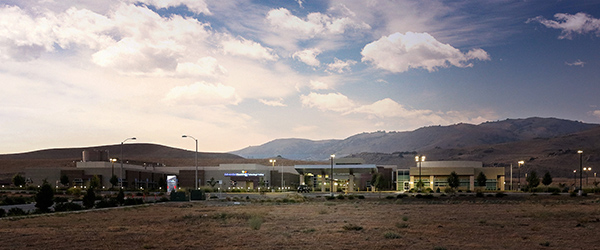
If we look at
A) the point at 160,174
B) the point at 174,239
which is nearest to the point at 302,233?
the point at 174,239

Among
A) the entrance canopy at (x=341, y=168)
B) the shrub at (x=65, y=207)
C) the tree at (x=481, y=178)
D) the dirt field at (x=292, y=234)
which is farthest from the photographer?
the tree at (x=481, y=178)

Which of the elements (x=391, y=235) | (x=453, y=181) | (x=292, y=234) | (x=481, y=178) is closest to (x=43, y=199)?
(x=292, y=234)

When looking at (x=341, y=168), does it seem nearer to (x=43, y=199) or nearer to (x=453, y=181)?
(x=453, y=181)

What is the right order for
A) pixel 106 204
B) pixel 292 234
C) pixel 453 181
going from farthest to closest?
pixel 453 181 → pixel 106 204 → pixel 292 234

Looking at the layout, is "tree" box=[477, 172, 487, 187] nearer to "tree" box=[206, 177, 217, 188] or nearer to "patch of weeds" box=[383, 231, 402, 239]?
"tree" box=[206, 177, 217, 188]

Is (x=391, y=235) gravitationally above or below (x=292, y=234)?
above

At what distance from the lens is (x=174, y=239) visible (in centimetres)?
2152

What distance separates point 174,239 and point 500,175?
101 m

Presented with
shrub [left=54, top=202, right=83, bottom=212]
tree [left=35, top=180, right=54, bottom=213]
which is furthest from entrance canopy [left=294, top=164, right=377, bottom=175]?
tree [left=35, top=180, right=54, bottom=213]

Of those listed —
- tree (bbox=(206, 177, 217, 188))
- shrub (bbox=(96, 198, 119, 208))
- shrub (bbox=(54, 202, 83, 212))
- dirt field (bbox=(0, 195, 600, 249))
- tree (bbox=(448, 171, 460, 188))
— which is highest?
dirt field (bbox=(0, 195, 600, 249))

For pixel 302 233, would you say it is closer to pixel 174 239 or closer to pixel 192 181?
pixel 174 239

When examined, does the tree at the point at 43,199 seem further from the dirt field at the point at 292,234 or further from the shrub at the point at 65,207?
the dirt field at the point at 292,234

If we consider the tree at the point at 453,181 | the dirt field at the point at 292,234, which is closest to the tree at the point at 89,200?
the dirt field at the point at 292,234

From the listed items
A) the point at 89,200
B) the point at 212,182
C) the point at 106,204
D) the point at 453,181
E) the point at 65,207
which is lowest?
the point at 212,182
